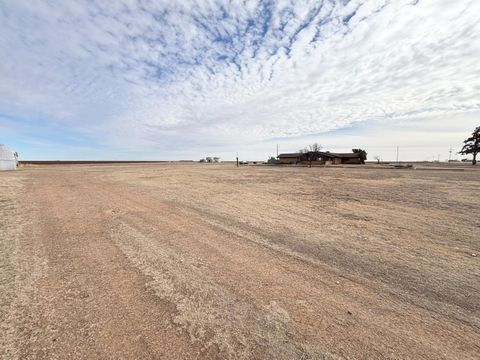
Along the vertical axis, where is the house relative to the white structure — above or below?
below

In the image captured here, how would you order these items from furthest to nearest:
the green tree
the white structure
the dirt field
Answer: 1. the green tree
2. the white structure
3. the dirt field

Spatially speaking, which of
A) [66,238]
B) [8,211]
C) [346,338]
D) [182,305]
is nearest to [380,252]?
[346,338]

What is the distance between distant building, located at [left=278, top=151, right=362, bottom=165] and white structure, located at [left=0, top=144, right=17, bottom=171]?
68192 mm

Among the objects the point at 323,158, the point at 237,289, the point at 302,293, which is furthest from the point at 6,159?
the point at 323,158

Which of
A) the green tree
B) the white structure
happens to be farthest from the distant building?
the white structure

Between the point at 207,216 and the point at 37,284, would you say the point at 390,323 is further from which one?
the point at 207,216

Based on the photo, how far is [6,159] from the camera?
40625 mm

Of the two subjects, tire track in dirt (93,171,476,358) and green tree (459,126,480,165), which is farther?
green tree (459,126,480,165)

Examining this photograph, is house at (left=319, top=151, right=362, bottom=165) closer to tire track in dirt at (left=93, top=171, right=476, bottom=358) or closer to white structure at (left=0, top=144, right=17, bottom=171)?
white structure at (left=0, top=144, right=17, bottom=171)

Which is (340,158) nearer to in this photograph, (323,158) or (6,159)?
(323,158)

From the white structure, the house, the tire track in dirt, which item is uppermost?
the white structure

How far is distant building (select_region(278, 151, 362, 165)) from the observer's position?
74.1 metres

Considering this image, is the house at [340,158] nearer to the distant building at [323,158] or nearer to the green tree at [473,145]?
the distant building at [323,158]

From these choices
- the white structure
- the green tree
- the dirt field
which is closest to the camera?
the dirt field
